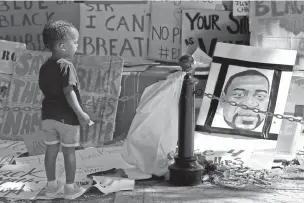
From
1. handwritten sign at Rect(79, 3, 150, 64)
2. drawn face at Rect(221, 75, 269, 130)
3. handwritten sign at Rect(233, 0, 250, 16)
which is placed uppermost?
handwritten sign at Rect(233, 0, 250, 16)

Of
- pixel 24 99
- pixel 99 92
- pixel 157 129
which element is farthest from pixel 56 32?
pixel 24 99

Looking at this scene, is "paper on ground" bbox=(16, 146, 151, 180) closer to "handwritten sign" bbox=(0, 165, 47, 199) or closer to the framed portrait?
"handwritten sign" bbox=(0, 165, 47, 199)

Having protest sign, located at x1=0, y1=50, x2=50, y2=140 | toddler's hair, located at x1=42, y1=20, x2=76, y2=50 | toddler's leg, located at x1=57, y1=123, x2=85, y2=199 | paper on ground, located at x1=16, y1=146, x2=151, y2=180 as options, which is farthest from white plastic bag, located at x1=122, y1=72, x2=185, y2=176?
protest sign, located at x1=0, y1=50, x2=50, y2=140

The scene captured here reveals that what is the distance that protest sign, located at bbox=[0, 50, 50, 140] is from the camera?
6.16 m

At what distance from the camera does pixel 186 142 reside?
4.54m

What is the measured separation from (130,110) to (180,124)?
163 cm

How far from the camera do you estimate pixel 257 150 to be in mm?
5496

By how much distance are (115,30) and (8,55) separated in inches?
46.2

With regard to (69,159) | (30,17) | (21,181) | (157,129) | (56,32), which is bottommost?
(21,181)

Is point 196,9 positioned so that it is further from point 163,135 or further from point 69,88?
point 69,88

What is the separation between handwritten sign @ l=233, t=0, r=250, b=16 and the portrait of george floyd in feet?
2.21

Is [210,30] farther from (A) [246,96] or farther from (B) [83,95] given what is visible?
(B) [83,95]

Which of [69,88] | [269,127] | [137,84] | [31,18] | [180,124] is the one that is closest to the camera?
[69,88]

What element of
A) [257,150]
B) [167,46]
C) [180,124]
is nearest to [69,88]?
[180,124]
